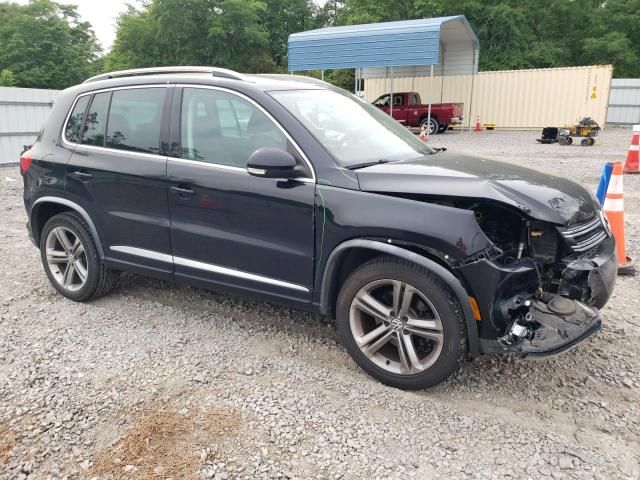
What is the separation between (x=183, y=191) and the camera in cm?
378

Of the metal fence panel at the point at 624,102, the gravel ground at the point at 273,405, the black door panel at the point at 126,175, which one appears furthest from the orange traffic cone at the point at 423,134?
the black door panel at the point at 126,175

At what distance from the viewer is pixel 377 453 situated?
105 inches

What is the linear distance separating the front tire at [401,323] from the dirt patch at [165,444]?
0.89 metres

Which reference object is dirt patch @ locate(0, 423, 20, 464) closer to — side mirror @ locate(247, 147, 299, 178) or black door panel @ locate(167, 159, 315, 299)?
black door panel @ locate(167, 159, 315, 299)

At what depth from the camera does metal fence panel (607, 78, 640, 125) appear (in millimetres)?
24188

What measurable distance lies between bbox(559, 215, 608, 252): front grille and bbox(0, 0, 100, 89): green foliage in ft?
149

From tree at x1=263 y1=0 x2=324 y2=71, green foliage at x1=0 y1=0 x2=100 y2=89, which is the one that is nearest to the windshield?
tree at x1=263 y1=0 x2=324 y2=71

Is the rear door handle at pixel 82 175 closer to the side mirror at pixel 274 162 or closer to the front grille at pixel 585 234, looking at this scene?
the side mirror at pixel 274 162

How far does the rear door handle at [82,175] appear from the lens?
14.0ft

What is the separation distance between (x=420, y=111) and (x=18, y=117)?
15.7 m

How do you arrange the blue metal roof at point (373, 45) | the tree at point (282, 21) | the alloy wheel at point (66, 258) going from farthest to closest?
the tree at point (282, 21), the blue metal roof at point (373, 45), the alloy wheel at point (66, 258)

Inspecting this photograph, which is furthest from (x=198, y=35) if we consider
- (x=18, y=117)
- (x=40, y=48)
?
(x=18, y=117)

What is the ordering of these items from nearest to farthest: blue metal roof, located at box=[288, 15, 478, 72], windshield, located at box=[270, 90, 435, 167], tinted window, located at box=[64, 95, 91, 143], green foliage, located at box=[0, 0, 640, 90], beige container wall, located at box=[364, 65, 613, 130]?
windshield, located at box=[270, 90, 435, 167], tinted window, located at box=[64, 95, 91, 143], blue metal roof, located at box=[288, 15, 478, 72], beige container wall, located at box=[364, 65, 613, 130], green foliage, located at box=[0, 0, 640, 90]

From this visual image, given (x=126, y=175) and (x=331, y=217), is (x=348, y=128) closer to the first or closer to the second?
(x=331, y=217)
